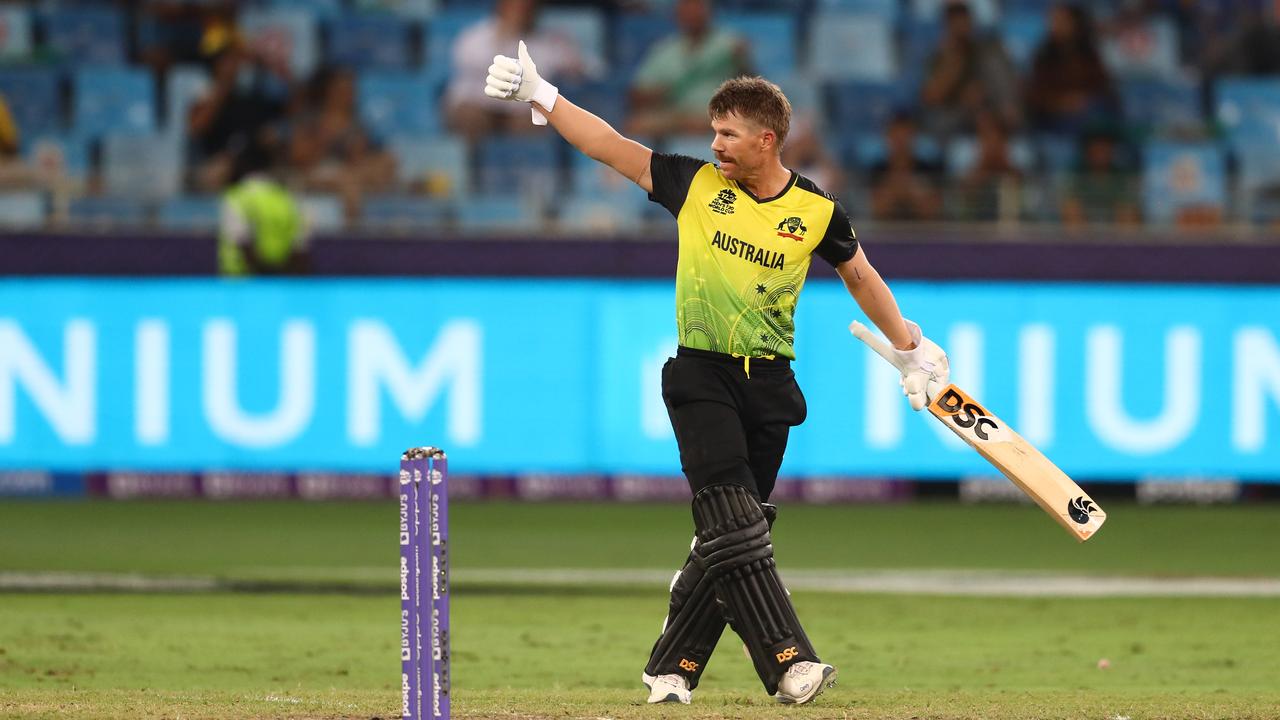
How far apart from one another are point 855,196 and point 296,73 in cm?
459

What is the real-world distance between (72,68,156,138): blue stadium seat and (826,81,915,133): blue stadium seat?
5.29 meters

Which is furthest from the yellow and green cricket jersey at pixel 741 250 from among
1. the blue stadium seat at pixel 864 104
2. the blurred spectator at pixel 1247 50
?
the blurred spectator at pixel 1247 50

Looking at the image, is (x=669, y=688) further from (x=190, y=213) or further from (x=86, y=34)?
(x=86, y=34)

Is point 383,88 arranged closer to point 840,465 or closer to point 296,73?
point 296,73

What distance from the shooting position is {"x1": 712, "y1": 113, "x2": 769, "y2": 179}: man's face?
21.7 feet

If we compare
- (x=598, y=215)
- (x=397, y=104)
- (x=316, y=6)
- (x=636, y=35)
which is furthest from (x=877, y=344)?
(x=316, y=6)

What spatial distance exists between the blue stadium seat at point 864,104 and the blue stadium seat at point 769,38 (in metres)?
0.53

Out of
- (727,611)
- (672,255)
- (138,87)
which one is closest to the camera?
(727,611)

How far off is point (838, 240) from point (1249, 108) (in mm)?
10388

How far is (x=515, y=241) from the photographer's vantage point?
14.9 m

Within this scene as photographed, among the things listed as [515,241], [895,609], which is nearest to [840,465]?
[515,241]

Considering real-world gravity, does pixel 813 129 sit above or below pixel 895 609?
above

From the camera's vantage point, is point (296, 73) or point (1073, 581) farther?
point (296, 73)

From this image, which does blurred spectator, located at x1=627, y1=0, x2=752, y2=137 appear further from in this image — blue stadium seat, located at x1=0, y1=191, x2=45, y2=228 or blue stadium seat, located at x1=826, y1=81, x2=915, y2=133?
blue stadium seat, located at x1=0, y1=191, x2=45, y2=228
